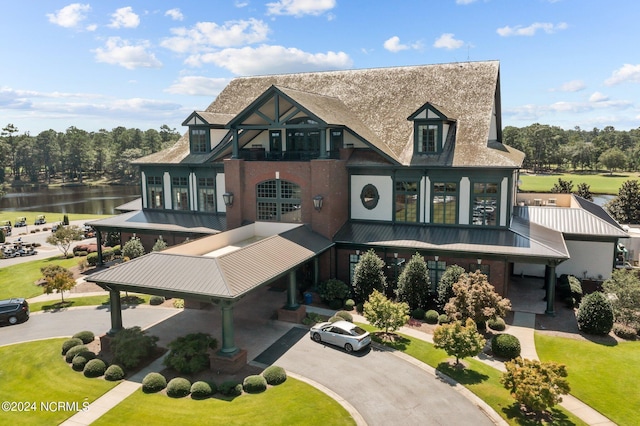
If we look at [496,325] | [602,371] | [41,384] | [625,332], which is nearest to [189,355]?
[41,384]

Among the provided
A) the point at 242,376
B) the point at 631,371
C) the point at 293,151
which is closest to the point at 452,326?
the point at 631,371

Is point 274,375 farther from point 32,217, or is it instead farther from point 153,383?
point 32,217

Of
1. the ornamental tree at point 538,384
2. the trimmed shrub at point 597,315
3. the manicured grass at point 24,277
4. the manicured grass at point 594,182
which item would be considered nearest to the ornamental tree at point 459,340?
the ornamental tree at point 538,384

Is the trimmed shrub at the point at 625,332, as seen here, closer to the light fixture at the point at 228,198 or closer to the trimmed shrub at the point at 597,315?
the trimmed shrub at the point at 597,315

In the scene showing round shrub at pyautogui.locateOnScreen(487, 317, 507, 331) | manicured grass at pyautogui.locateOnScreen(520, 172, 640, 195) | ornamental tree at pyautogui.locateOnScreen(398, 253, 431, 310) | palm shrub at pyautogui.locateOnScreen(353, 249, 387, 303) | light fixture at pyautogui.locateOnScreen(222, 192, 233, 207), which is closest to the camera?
round shrub at pyautogui.locateOnScreen(487, 317, 507, 331)

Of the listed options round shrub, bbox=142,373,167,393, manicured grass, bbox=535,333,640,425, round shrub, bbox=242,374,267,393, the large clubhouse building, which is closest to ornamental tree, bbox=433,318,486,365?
manicured grass, bbox=535,333,640,425

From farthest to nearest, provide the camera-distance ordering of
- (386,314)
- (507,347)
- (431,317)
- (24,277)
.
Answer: (24,277)
(431,317)
(386,314)
(507,347)

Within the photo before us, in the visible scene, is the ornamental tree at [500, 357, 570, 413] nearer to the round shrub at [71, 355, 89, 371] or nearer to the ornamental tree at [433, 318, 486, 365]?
the ornamental tree at [433, 318, 486, 365]
